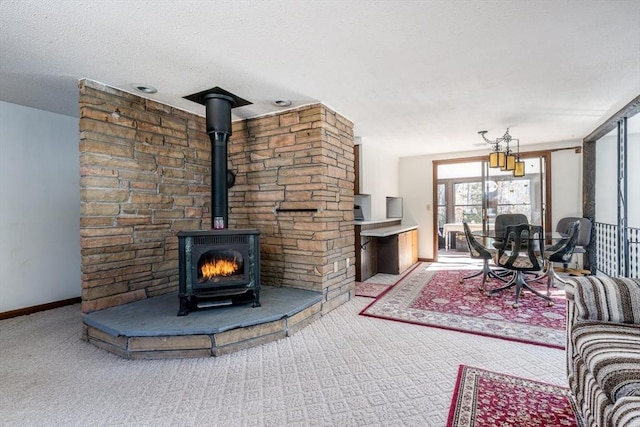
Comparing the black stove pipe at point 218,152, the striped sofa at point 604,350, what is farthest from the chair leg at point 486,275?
the black stove pipe at point 218,152

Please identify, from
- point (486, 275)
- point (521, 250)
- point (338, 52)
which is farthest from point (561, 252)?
point (338, 52)

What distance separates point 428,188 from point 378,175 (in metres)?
1.43

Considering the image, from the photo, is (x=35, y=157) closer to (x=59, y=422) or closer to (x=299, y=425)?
(x=59, y=422)

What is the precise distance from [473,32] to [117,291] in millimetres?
3607

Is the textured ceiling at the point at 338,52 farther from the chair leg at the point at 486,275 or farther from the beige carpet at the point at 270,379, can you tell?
the beige carpet at the point at 270,379

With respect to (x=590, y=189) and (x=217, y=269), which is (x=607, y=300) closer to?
(x=217, y=269)

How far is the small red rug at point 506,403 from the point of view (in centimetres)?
157

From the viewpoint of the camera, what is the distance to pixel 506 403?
5.63 ft

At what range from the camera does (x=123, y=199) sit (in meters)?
2.87

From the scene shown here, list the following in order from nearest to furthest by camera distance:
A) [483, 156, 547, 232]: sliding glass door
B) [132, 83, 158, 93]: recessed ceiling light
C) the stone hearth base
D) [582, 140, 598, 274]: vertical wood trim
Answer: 1. the stone hearth base
2. [132, 83, 158, 93]: recessed ceiling light
3. [582, 140, 598, 274]: vertical wood trim
4. [483, 156, 547, 232]: sliding glass door

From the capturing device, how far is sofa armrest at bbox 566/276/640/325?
160cm

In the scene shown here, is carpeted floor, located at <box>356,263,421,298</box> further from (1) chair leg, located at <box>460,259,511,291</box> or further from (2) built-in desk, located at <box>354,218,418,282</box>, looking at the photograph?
(1) chair leg, located at <box>460,259,511,291</box>

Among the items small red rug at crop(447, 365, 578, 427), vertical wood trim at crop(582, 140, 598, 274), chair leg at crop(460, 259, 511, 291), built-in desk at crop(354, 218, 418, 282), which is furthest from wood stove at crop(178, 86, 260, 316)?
vertical wood trim at crop(582, 140, 598, 274)

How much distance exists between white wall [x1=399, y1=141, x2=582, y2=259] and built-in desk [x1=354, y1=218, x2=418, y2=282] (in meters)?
0.75
